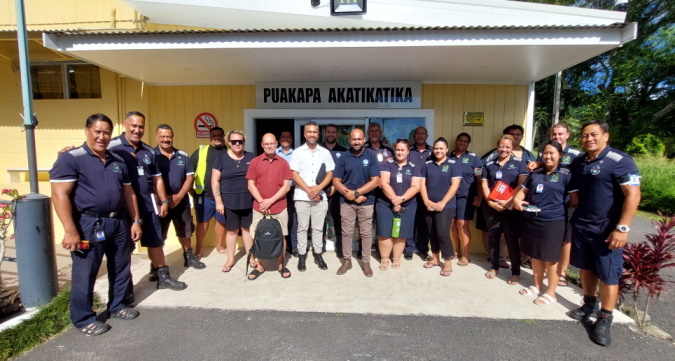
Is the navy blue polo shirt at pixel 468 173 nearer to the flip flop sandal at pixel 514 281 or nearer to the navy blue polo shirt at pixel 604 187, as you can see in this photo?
the flip flop sandal at pixel 514 281

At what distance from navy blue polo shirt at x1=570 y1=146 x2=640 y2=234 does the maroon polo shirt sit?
2.95 meters

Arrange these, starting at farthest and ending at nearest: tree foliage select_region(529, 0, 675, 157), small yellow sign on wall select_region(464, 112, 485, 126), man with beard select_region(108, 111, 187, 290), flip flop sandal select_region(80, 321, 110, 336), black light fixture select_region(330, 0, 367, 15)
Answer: tree foliage select_region(529, 0, 675, 157), black light fixture select_region(330, 0, 367, 15), small yellow sign on wall select_region(464, 112, 485, 126), man with beard select_region(108, 111, 187, 290), flip flop sandal select_region(80, 321, 110, 336)

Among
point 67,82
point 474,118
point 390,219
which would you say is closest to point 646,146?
point 474,118

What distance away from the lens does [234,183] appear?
3934 millimetres

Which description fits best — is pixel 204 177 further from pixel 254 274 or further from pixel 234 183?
pixel 254 274

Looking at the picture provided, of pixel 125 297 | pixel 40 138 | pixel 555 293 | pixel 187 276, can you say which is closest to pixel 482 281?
pixel 555 293

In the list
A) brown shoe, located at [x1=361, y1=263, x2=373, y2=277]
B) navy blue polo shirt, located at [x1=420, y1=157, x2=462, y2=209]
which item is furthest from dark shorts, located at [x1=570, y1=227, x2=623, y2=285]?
brown shoe, located at [x1=361, y1=263, x2=373, y2=277]

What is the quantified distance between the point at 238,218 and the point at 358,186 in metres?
1.55

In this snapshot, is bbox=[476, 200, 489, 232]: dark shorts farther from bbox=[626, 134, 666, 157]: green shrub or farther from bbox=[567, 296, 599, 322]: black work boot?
bbox=[626, 134, 666, 157]: green shrub

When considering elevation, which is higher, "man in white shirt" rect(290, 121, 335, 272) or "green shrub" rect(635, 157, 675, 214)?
"man in white shirt" rect(290, 121, 335, 272)

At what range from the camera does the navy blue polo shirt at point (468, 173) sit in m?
4.22

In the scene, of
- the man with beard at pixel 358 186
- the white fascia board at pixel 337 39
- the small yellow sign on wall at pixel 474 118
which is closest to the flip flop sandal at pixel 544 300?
the man with beard at pixel 358 186

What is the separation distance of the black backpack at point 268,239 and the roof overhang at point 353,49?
197 centimetres

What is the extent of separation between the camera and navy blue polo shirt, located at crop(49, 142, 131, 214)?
2.51m
